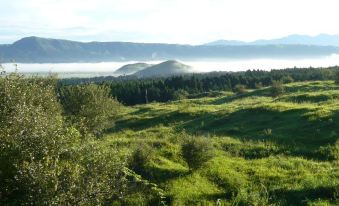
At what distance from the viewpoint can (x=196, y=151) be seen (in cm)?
3988

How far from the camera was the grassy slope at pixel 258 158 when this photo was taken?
34.9 m

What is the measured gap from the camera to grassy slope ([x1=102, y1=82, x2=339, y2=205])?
34.9 meters

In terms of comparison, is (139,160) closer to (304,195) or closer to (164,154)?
(164,154)

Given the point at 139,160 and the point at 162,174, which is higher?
the point at 139,160

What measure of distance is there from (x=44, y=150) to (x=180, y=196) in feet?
50.0

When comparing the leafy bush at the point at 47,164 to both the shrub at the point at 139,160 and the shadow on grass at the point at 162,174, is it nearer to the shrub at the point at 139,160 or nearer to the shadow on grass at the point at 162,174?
the shadow on grass at the point at 162,174

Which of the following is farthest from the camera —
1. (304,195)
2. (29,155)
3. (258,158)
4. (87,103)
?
(87,103)

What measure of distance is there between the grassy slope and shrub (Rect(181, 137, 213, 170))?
92 centimetres

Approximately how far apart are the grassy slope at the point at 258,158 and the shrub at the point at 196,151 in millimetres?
917

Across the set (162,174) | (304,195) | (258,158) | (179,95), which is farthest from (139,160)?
(179,95)

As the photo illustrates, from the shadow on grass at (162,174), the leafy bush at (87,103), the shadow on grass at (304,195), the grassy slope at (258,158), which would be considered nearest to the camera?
the shadow on grass at (304,195)

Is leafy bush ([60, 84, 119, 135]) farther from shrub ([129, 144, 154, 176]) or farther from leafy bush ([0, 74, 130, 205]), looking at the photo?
leafy bush ([0, 74, 130, 205])

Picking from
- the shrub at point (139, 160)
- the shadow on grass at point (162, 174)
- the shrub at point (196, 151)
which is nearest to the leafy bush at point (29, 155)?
the shadow on grass at point (162, 174)

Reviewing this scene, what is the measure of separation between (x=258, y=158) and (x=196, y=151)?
8.63 metres
